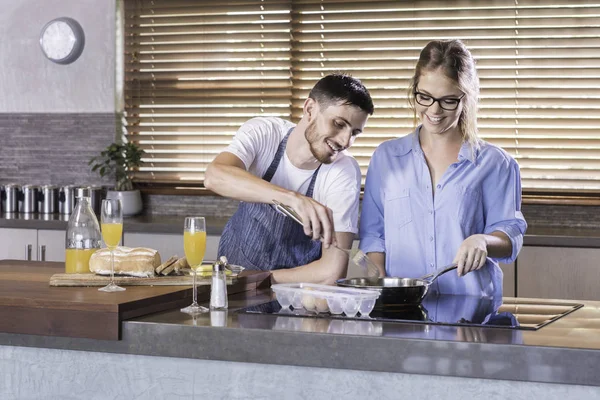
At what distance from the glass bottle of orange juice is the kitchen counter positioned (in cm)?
41

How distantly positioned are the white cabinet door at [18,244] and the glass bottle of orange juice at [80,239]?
2106 mm

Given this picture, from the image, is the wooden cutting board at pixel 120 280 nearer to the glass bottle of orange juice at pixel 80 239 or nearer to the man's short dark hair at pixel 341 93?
the glass bottle of orange juice at pixel 80 239

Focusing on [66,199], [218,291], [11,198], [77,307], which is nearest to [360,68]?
[66,199]

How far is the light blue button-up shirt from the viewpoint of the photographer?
2547 millimetres

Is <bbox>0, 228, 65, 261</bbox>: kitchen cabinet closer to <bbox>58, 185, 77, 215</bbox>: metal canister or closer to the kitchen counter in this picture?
<bbox>58, 185, 77, 215</bbox>: metal canister

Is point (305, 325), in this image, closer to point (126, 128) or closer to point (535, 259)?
point (535, 259)

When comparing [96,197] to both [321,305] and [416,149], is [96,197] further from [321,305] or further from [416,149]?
[321,305]

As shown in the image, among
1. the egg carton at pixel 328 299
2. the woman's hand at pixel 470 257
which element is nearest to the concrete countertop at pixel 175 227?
the woman's hand at pixel 470 257

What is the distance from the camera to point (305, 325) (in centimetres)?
188

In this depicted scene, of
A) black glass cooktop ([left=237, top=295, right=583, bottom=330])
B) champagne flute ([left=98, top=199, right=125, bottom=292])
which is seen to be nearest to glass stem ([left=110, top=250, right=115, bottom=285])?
champagne flute ([left=98, top=199, right=125, bottom=292])

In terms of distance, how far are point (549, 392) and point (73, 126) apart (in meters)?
3.80

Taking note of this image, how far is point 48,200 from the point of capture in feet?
15.8

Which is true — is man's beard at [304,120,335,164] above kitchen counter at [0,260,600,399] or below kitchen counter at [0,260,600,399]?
above

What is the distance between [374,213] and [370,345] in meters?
0.98
